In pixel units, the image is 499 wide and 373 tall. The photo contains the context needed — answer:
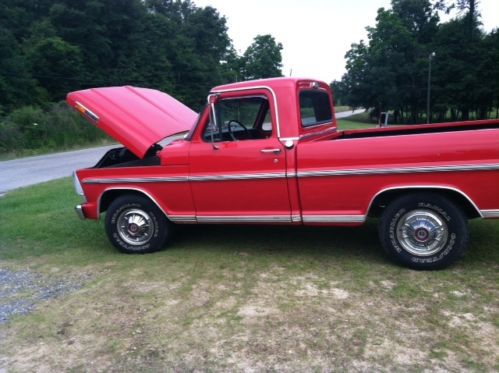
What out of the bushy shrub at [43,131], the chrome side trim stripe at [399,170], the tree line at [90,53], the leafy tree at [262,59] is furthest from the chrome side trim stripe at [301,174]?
the leafy tree at [262,59]

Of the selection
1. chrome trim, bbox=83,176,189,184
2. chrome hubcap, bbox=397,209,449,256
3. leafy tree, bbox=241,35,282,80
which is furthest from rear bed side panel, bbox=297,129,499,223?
leafy tree, bbox=241,35,282,80

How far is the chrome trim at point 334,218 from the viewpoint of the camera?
4.63 meters

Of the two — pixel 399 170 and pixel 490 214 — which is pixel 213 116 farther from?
pixel 490 214

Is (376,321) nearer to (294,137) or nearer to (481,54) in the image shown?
(294,137)

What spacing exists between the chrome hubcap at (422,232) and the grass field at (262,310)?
0.25m

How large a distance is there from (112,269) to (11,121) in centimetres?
2690

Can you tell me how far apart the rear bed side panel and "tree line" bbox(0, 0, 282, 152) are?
2571 centimetres

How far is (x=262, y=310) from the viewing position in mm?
3879

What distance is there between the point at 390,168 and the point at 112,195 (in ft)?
11.2

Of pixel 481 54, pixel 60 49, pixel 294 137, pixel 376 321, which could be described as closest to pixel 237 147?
pixel 294 137

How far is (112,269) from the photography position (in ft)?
16.9

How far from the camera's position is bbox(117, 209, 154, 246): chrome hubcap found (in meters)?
5.57

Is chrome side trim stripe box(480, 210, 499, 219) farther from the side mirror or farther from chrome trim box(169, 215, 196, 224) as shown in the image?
chrome trim box(169, 215, 196, 224)

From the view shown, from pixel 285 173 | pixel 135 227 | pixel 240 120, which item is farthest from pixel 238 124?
pixel 135 227
